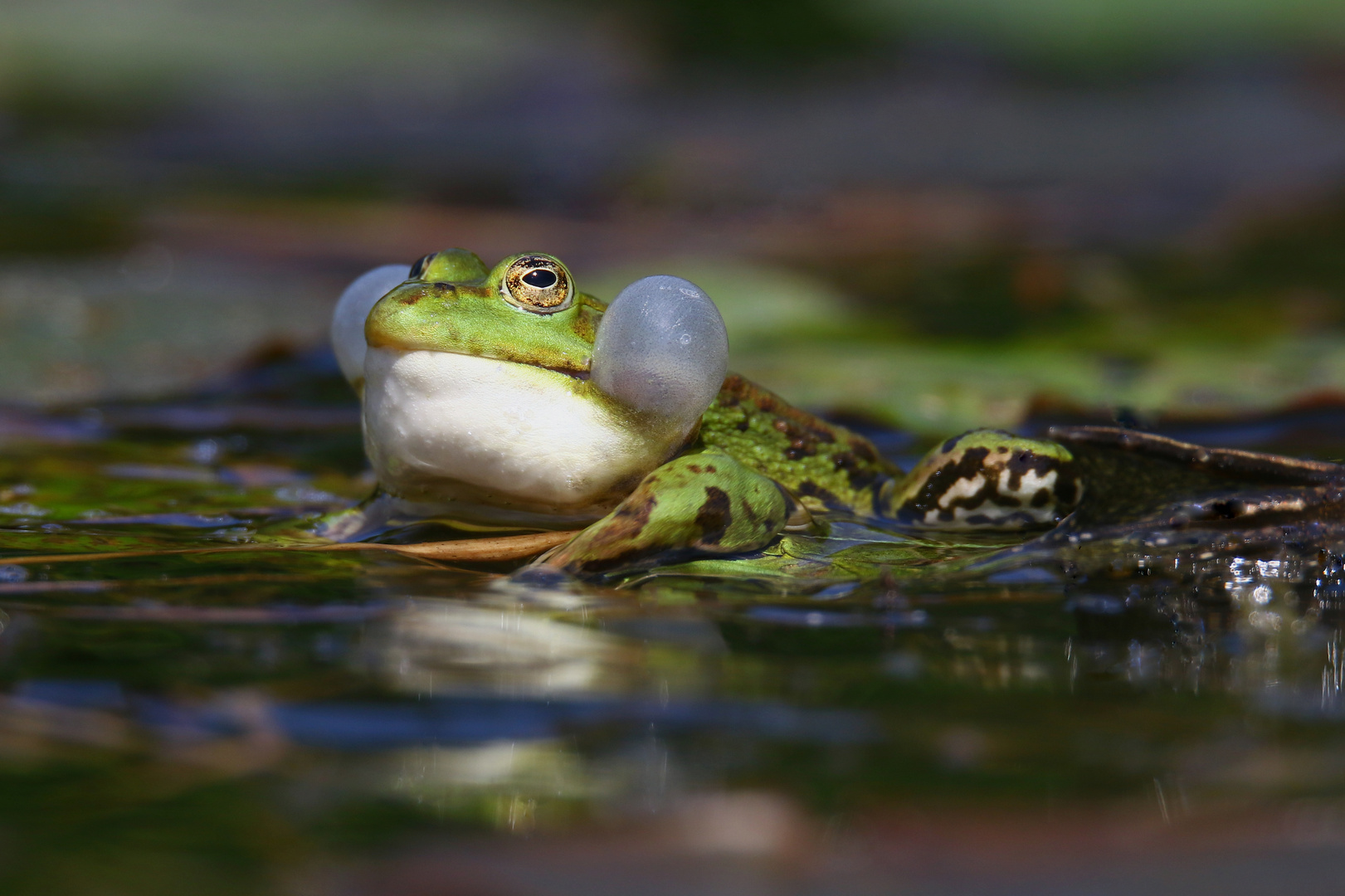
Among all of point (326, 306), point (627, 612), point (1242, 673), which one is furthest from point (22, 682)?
point (326, 306)

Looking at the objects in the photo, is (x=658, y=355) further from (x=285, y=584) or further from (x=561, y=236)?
(x=561, y=236)

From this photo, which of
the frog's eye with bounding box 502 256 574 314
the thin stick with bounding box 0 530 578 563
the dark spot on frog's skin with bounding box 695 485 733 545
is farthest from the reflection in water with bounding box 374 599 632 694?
the frog's eye with bounding box 502 256 574 314

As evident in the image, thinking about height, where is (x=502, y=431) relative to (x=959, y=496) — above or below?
above

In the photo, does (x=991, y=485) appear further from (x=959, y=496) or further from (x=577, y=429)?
(x=577, y=429)

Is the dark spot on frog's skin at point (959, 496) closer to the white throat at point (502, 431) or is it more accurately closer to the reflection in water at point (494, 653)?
the white throat at point (502, 431)

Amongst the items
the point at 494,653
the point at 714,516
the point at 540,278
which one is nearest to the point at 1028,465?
the point at 714,516

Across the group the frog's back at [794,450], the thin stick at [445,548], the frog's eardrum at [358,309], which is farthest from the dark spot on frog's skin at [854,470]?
the frog's eardrum at [358,309]

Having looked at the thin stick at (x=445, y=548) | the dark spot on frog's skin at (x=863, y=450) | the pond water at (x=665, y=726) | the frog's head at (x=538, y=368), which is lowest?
the pond water at (x=665, y=726)
